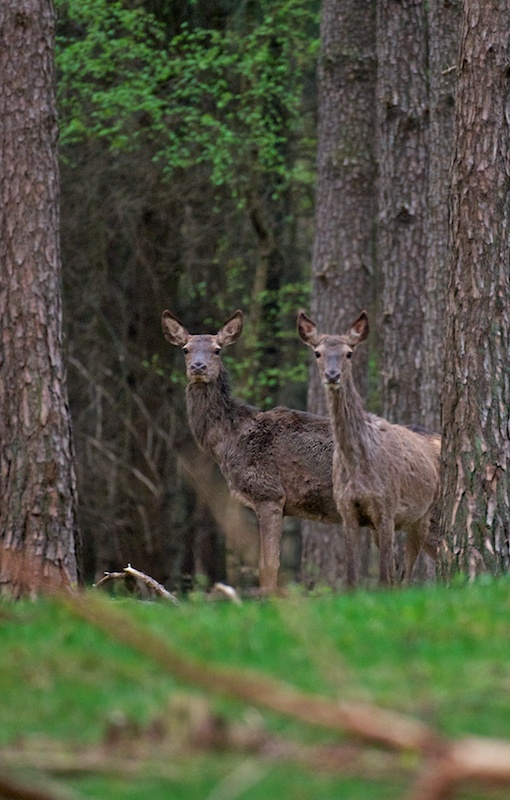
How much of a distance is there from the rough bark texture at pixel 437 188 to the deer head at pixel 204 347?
2961 millimetres

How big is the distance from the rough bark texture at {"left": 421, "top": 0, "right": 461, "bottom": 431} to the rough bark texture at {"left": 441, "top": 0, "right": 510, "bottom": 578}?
6233 mm

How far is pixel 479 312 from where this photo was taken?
10.3m

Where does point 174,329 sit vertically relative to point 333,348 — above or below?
above

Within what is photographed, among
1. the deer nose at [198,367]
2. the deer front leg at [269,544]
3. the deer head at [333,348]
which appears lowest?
the deer front leg at [269,544]

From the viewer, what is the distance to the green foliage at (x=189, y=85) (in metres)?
23.4

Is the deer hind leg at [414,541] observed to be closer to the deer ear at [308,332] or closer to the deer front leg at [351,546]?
the deer front leg at [351,546]

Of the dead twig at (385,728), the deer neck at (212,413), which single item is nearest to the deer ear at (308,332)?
the deer neck at (212,413)


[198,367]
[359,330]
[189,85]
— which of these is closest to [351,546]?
[359,330]

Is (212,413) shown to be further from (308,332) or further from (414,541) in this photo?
(414,541)

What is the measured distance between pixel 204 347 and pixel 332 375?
271cm

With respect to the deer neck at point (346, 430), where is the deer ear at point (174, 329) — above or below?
above

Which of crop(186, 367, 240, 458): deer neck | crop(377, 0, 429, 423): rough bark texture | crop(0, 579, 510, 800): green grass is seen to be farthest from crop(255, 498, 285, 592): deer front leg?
crop(0, 579, 510, 800): green grass

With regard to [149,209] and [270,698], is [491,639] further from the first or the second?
[149,209]

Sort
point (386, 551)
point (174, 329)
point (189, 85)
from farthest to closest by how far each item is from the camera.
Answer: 1. point (189, 85)
2. point (174, 329)
3. point (386, 551)
